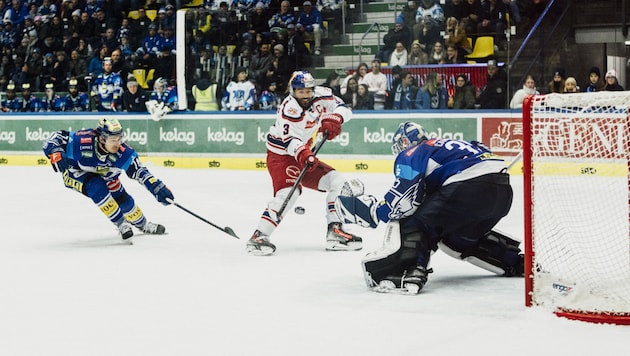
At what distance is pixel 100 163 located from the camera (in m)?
7.88

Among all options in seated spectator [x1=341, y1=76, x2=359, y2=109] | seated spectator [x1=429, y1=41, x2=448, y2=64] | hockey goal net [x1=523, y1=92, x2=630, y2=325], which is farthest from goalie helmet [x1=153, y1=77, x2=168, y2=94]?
hockey goal net [x1=523, y1=92, x2=630, y2=325]

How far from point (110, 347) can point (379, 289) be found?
174 centimetres

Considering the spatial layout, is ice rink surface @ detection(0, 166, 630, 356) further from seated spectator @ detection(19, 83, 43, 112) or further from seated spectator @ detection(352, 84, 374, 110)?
seated spectator @ detection(19, 83, 43, 112)

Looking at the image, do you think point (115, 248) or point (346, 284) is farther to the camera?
point (115, 248)

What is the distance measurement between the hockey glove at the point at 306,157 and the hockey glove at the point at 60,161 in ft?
6.53

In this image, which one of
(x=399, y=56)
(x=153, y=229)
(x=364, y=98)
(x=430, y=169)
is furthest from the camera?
(x=364, y=98)

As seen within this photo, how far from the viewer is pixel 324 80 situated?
14.5 m

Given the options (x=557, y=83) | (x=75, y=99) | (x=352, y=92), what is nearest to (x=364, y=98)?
(x=352, y=92)

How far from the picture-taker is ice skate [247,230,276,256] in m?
7.10

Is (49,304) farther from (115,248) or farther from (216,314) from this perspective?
(115,248)

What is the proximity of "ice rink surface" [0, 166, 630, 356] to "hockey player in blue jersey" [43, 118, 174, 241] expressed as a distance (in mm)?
342

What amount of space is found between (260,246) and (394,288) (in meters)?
1.89

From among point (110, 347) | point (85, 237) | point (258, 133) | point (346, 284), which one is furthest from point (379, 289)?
point (258, 133)

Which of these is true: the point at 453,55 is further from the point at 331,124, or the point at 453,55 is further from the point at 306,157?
the point at 306,157
